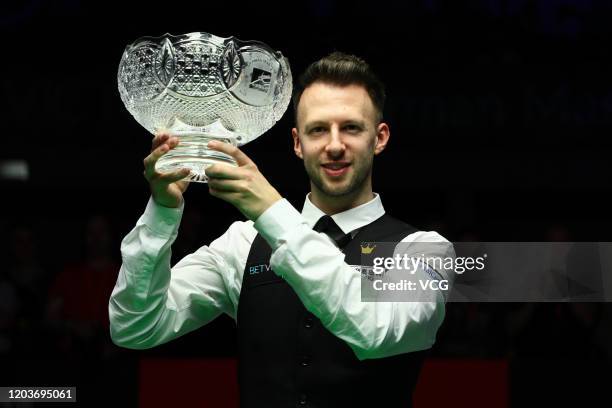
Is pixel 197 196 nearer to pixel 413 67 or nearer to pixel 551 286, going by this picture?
pixel 413 67

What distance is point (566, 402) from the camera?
3240 mm

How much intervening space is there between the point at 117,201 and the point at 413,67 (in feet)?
7.53

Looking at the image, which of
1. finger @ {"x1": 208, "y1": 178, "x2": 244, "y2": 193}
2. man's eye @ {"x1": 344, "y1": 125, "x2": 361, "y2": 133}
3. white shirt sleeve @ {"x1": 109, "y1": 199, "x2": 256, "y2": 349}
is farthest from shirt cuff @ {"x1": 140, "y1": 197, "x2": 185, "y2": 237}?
man's eye @ {"x1": 344, "y1": 125, "x2": 361, "y2": 133}

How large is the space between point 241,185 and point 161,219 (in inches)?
10.8

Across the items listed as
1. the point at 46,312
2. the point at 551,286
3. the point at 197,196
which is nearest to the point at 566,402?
the point at 551,286

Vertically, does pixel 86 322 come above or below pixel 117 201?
below

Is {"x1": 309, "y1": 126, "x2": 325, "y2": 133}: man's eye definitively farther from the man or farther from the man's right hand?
the man's right hand

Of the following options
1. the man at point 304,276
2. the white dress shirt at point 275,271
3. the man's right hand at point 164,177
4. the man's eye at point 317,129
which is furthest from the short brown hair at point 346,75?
the man's right hand at point 164,177

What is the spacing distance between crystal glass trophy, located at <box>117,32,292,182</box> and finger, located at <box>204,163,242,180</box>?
0.45ft

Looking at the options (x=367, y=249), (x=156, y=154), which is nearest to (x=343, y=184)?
(x=367, y=249)

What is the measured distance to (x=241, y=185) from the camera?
1663 millimetres

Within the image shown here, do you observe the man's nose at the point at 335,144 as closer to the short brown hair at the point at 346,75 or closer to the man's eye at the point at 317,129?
the man's eye at the point at 317,129

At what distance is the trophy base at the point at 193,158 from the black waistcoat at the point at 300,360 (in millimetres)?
362

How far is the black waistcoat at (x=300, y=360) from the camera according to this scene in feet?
6.14
